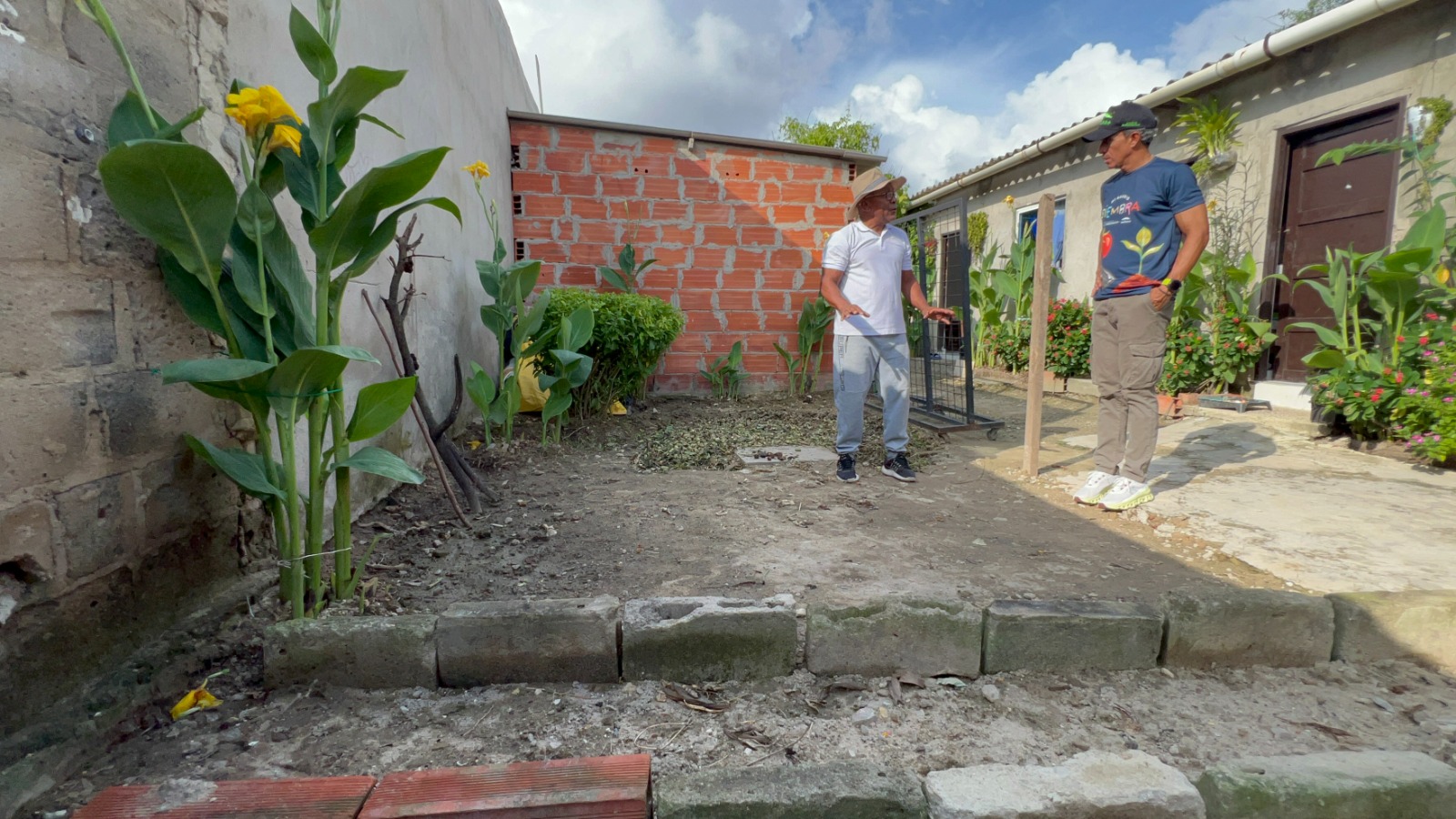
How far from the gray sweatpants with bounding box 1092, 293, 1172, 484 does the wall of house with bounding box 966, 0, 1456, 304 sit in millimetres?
2693

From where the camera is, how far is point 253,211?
151 centimetres

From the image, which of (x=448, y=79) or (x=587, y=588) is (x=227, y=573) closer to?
(x=587, y=588)

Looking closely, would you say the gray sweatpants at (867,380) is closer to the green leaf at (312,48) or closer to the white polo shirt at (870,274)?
the white polo shirt at (870,274)

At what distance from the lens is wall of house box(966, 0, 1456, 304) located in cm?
420

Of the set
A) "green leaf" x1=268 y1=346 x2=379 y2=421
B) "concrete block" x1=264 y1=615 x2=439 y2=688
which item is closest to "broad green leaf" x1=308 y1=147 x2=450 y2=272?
"green leaf" x1=268 y1=346 x2=379 y2=421

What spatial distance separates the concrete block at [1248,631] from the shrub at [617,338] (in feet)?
11.6

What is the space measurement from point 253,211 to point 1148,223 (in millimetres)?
3143

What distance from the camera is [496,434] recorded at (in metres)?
4.22

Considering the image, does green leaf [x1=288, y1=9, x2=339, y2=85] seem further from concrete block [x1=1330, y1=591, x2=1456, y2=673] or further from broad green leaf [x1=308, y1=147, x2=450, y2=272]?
concrete block [x1=1330, y1=591, x2=1456, y2=673]

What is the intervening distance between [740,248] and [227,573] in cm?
482

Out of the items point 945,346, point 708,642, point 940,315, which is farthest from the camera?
point 945,346

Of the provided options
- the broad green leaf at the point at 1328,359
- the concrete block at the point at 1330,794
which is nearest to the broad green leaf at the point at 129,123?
the concrete block at the point at 1330,794

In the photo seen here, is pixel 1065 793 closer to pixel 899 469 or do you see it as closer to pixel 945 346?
pixel 899 469

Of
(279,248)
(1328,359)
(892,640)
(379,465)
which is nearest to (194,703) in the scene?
(379,465)
